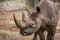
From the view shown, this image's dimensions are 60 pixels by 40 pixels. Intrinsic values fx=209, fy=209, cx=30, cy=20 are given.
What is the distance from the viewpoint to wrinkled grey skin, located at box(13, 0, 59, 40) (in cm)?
355

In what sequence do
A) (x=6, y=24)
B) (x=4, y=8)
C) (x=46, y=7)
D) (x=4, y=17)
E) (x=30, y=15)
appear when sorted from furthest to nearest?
1. (x=4, y=8)
2. (x=4, y=17)
3. (x=6, y=24)
4. (x=46, y=7)
5. (x=30, y=15)

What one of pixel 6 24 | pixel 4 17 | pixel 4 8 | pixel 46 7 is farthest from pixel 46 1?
pixel 4 8

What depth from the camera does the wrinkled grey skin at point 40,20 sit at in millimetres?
3546

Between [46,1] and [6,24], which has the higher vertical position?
[46,1]

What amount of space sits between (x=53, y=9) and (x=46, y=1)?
230mm

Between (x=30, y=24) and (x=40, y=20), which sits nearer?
(x=30, y=24)

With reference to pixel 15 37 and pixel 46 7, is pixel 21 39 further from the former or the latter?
pixel 46 7

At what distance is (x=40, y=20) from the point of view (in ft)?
12.6

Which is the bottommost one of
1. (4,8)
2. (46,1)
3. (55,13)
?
(4,8)

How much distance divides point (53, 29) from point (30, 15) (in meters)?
0.82

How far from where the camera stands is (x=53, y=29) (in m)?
4.48

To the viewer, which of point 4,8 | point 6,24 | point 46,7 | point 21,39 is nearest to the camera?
point 46,7

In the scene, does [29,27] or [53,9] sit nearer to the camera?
[29,27]

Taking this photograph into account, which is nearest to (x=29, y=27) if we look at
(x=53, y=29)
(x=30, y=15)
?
(x=30, y=15)
